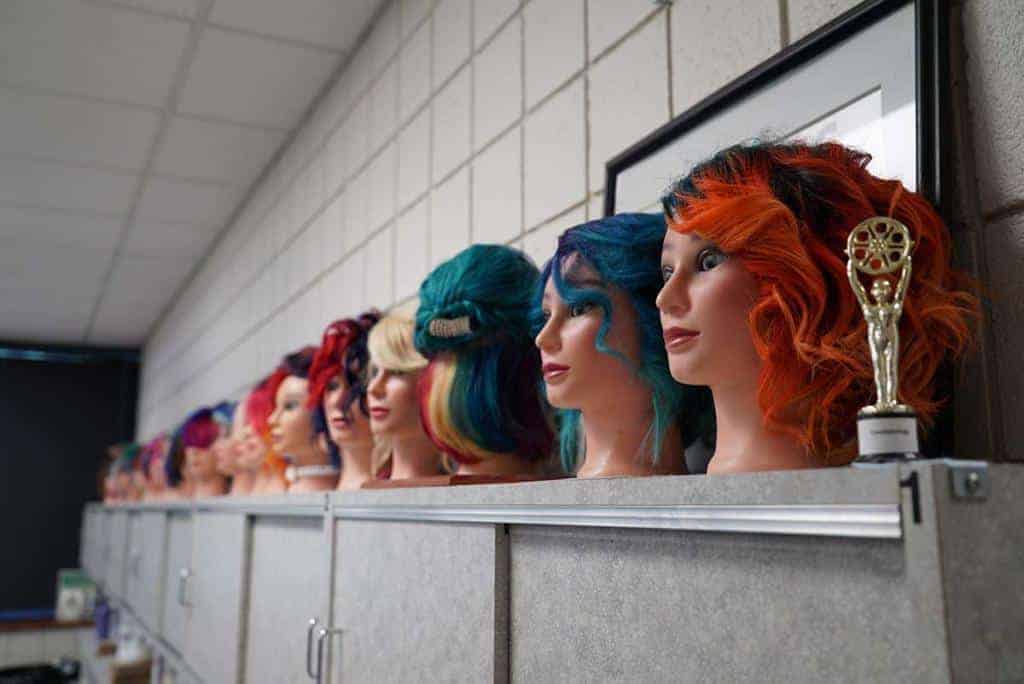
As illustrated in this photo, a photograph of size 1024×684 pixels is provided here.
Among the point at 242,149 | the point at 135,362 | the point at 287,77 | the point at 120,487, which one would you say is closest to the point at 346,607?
the point at 287,77

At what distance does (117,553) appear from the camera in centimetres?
414

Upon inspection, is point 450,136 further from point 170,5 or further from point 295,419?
point 170,5

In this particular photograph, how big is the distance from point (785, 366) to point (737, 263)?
4.0 inches

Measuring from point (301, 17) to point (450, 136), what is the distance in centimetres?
82

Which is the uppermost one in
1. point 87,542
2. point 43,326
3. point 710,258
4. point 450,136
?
point 43,326

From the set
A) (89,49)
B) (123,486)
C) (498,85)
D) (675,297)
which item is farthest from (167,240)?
(675,297)

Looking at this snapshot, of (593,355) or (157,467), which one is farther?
(157,467)

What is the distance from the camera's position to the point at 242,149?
3297 millimetres

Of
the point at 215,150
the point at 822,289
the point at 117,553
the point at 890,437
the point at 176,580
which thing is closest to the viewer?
the point at 890,437

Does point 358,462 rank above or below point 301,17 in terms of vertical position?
below

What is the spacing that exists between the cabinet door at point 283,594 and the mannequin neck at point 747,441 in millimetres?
786

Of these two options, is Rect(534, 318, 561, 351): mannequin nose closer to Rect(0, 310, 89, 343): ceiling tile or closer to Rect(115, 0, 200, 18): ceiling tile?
Rect(115, 0, 200, 18): ceiling tile

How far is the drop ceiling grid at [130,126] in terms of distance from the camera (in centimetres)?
238

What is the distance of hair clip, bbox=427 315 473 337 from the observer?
1.13m
